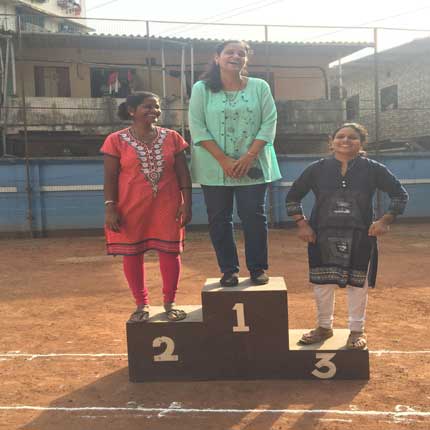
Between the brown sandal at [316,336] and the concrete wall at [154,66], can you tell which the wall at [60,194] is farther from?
the brown sandal at [316,336]

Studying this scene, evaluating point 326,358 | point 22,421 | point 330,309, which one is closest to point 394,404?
point 326,358

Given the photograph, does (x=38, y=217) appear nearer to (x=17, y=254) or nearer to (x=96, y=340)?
(x=17, y=254)

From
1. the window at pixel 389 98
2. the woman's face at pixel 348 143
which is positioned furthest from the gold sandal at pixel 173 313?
the window at pixel 389 98

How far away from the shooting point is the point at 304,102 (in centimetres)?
1543

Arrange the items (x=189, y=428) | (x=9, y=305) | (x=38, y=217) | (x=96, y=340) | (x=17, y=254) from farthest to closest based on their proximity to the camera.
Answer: (x=38, y=217) < (x=17, y=254) < (x=9, y=305) < (x=96, y=340) < (x=189, y=428)

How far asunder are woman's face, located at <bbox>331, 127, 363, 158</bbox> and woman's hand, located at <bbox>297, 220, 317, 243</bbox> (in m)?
0.51

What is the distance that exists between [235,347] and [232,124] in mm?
1434

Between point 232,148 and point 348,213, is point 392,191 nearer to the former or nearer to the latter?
point 348,213

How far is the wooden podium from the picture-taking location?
3160 millimetres

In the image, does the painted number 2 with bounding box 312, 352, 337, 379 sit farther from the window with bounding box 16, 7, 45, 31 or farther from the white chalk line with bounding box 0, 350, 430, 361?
the window with bounding box 16, 7, 45, 31

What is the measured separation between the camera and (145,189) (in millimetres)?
3219

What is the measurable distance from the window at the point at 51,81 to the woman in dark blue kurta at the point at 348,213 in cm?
1438

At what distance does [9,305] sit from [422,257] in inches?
247

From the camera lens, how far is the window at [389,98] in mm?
19656
